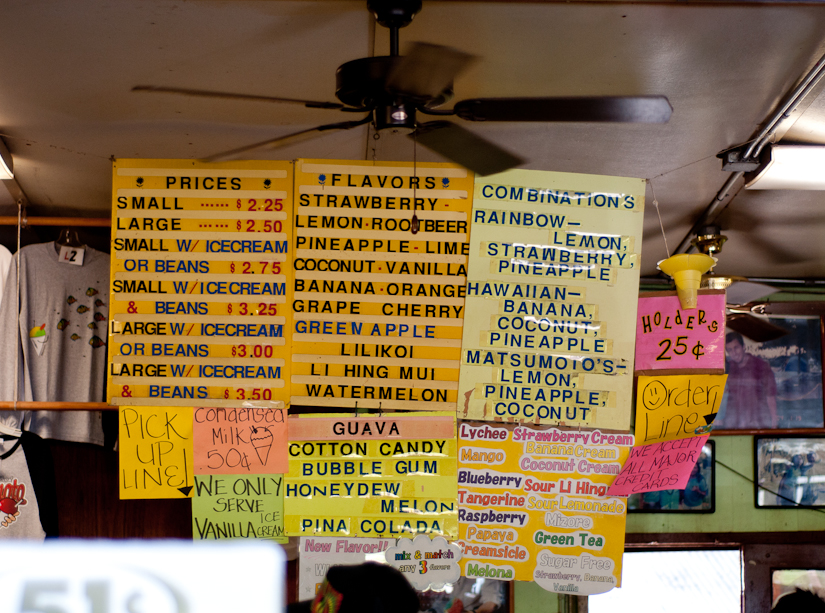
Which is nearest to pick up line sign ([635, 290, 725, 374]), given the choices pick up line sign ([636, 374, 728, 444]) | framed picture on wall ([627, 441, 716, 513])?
pick up line sign ([636, 374, 728, 444])

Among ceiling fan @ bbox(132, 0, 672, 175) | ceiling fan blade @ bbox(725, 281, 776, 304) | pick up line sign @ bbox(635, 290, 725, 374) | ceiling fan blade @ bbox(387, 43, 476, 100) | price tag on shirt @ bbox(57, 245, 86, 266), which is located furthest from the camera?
ceiling fan blade @ bbox(725, 281, 776, 304)

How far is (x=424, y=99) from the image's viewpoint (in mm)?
2111

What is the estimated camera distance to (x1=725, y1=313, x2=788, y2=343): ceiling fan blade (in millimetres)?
4000

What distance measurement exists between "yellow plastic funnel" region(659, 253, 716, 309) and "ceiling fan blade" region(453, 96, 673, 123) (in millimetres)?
705

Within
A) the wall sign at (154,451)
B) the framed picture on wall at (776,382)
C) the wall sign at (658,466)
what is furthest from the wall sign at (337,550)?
the framed picture on wall at (776,382)

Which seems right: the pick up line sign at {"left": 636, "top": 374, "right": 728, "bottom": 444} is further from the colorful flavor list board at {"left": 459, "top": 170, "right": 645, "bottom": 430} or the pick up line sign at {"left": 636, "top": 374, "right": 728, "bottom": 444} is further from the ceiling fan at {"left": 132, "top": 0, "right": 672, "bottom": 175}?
the ceiling fan at {"left": 132, "top": 0, "right": 672, "bottom": 175}

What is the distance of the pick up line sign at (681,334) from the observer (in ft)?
8.58

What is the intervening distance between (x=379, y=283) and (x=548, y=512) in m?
1.18

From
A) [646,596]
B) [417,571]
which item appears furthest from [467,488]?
[646,596]

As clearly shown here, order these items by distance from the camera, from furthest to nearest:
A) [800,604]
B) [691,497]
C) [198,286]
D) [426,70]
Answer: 1. [691,497]
2. [800,604]
3. [198,286]
4. [426,70]

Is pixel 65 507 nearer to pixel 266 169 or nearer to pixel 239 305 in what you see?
pixel 239 305

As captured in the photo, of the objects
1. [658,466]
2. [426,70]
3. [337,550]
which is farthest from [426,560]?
[426,70]

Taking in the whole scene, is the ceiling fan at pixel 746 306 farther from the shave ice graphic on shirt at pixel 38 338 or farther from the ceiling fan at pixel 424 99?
the shave ice graphic on shirt at pixel 38 338

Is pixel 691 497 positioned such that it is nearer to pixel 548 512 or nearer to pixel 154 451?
pixel 548 512
